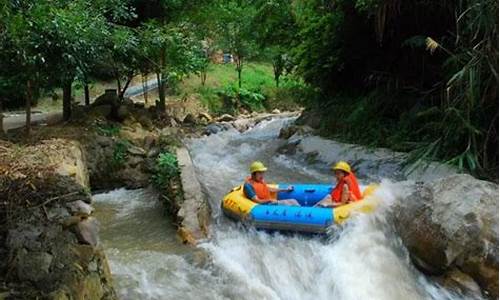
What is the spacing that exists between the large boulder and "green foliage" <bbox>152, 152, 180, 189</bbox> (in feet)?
11.3

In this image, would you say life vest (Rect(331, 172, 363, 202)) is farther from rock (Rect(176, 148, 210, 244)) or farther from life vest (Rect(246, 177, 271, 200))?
rock (Rect(176, 148, 210, 244))

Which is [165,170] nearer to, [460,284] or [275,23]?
[460,284]

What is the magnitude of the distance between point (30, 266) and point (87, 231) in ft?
1.52

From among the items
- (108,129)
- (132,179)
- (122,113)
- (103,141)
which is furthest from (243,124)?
(132,179)

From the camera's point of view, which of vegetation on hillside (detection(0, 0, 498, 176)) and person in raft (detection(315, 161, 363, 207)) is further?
vegetation on hillside (detection(0, 0, 498, 176))

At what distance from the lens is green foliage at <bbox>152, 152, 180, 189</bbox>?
7.54 meters

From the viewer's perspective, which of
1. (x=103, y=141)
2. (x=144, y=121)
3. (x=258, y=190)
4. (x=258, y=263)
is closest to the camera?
(x=258, y=263)

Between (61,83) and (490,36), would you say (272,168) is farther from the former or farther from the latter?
(490,36)

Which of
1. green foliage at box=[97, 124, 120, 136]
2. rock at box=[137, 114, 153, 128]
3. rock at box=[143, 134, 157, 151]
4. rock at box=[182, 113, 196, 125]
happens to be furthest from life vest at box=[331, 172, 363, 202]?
rock at box=[182, 113, 196, 125]

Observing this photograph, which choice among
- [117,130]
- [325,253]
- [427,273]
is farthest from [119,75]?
[427,273]

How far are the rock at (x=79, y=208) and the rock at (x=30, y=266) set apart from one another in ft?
1.23

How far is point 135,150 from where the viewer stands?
9.21 metres

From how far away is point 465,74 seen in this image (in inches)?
268

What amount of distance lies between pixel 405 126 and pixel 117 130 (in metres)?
5.40
